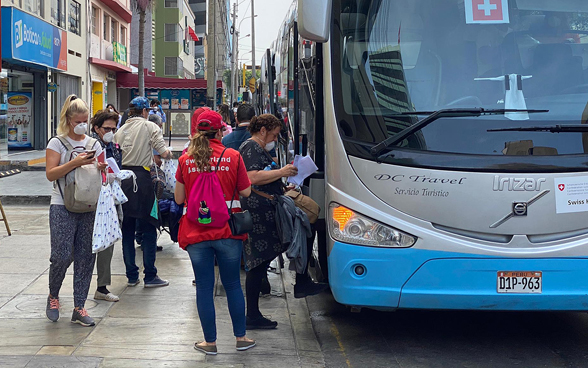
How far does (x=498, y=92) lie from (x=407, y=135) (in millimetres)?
750

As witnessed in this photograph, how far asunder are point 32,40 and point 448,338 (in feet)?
66.9

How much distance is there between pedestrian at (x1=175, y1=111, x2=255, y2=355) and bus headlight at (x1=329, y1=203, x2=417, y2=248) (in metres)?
0.70

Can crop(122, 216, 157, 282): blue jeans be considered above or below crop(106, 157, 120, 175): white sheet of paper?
below

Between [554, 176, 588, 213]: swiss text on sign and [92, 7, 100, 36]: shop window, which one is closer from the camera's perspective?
[554, 176, 588, 213]: swiss text on sign

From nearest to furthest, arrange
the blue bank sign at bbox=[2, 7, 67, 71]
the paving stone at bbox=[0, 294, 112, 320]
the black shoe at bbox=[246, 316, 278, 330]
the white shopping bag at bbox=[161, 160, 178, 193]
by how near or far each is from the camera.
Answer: the black shoe at bbox=[246, 316, 278, 330] → the paving stone at bbox=[0, 294, 112, 320] → the white shopping bag at bbox=[161, 160, 178, 193] → the blue bank sign at bbox=[2, 7, 67, 71]

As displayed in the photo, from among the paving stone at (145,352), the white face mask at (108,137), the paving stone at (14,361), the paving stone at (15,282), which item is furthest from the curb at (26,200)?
the paving stone at (14,361)

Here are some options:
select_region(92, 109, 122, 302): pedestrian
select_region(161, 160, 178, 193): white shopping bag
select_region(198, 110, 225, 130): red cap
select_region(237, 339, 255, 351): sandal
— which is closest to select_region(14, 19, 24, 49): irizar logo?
select_region(161, 160, 178, 193): white shopping bag

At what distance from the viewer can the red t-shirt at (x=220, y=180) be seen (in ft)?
16.9

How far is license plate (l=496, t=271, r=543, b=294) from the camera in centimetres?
516

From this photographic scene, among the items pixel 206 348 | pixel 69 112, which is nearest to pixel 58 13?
pixel 69 112

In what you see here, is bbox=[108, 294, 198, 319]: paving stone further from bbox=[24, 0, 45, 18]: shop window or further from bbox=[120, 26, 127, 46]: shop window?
bbox=[120, 26, 127, 46]: shop window

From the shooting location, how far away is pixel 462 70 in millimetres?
5426

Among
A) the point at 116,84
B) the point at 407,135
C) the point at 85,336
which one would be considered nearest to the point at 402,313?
the point at 407,135

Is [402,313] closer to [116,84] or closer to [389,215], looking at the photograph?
[389,215]
